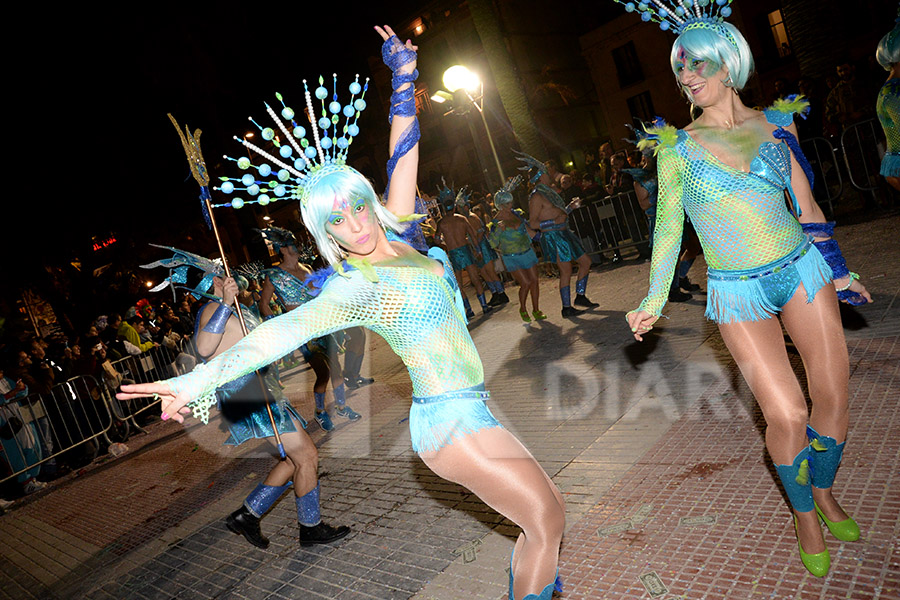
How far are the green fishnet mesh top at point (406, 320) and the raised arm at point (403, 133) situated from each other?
0.57 m

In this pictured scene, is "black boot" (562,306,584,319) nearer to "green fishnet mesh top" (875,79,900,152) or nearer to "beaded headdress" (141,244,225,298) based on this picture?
"green fishnet mesh top" (875,79,900,152)

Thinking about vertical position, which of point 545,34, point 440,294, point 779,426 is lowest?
point 779,426

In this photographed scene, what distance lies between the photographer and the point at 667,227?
2752 millimetres

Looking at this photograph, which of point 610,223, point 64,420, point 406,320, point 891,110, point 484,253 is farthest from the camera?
point 610,223

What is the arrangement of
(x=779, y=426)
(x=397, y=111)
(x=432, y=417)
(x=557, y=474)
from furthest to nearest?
1. (x=557, y=474)
2. (x=397, y=111)
3. (x=779, y=426)
4. (x=432, y=417)

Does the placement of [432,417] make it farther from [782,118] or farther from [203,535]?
[203,535]

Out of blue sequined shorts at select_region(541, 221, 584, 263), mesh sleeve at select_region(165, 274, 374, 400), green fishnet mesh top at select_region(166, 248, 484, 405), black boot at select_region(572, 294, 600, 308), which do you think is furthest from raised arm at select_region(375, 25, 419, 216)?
black boot at select_region(572, 294, 600, 308)

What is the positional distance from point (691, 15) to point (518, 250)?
6.63 meters

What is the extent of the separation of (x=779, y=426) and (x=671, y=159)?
125 cm

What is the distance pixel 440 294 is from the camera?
7.92 ft

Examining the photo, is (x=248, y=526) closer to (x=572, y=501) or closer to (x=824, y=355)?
(x=572, y=501)

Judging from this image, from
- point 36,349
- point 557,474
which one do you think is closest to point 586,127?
point 36,349

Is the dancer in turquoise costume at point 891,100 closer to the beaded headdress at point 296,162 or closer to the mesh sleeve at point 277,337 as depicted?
the beaded headdress at point 296,162

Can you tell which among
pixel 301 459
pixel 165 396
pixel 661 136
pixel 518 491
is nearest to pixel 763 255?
pixel 661 136
